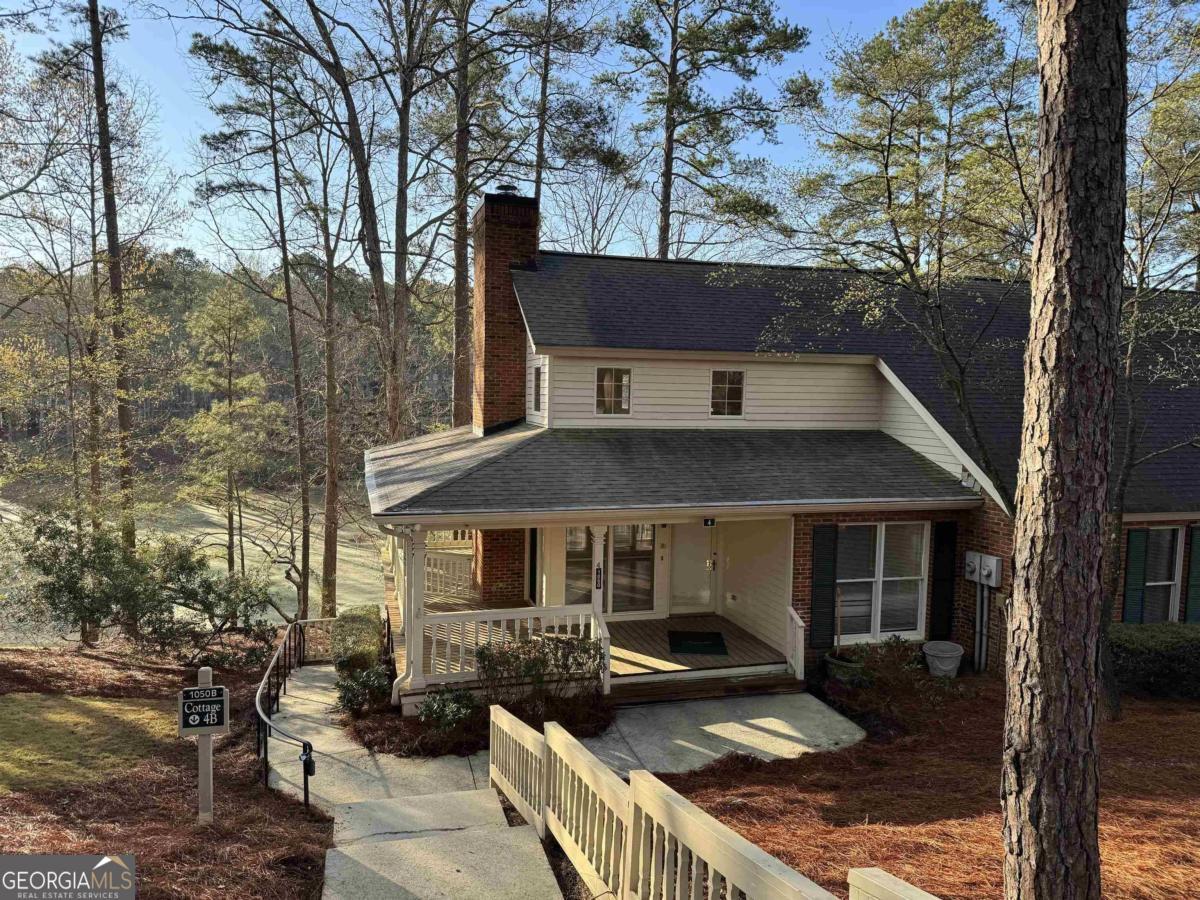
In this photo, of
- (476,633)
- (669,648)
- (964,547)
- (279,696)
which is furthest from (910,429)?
(279,696)

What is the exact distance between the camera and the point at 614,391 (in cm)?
1202

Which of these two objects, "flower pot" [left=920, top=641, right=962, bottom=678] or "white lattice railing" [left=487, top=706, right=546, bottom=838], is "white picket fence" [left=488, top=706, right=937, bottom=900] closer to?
"white lattice railing" [left=487, top=706, right=546, bottom=838]

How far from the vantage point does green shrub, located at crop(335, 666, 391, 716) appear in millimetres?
8844

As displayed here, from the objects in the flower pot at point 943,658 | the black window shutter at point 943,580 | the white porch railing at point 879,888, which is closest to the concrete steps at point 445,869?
the white porch railing at point 879,888

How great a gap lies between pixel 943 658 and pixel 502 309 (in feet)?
28.5

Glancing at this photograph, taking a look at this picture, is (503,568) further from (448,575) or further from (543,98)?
(543,98)

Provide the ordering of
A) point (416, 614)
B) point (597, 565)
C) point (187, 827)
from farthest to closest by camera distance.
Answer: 1. point (597, 565)
2. point (416, 614)
3. point (187, 827)

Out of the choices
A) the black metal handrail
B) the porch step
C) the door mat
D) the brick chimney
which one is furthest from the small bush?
the brick chimney

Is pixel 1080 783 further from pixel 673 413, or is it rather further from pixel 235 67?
pixel 235 67

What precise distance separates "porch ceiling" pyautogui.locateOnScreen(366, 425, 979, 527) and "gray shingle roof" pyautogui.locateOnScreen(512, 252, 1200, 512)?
1.24m

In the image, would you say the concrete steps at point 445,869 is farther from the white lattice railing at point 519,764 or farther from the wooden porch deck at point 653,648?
the wooden porch deck at point 653,648

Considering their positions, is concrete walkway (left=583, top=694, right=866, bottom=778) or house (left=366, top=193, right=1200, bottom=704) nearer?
concrete walkway (left=583, top=694, right=866, bottom=778)

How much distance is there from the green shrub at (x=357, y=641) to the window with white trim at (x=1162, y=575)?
1094 centimetres

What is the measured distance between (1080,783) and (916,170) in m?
8.56
